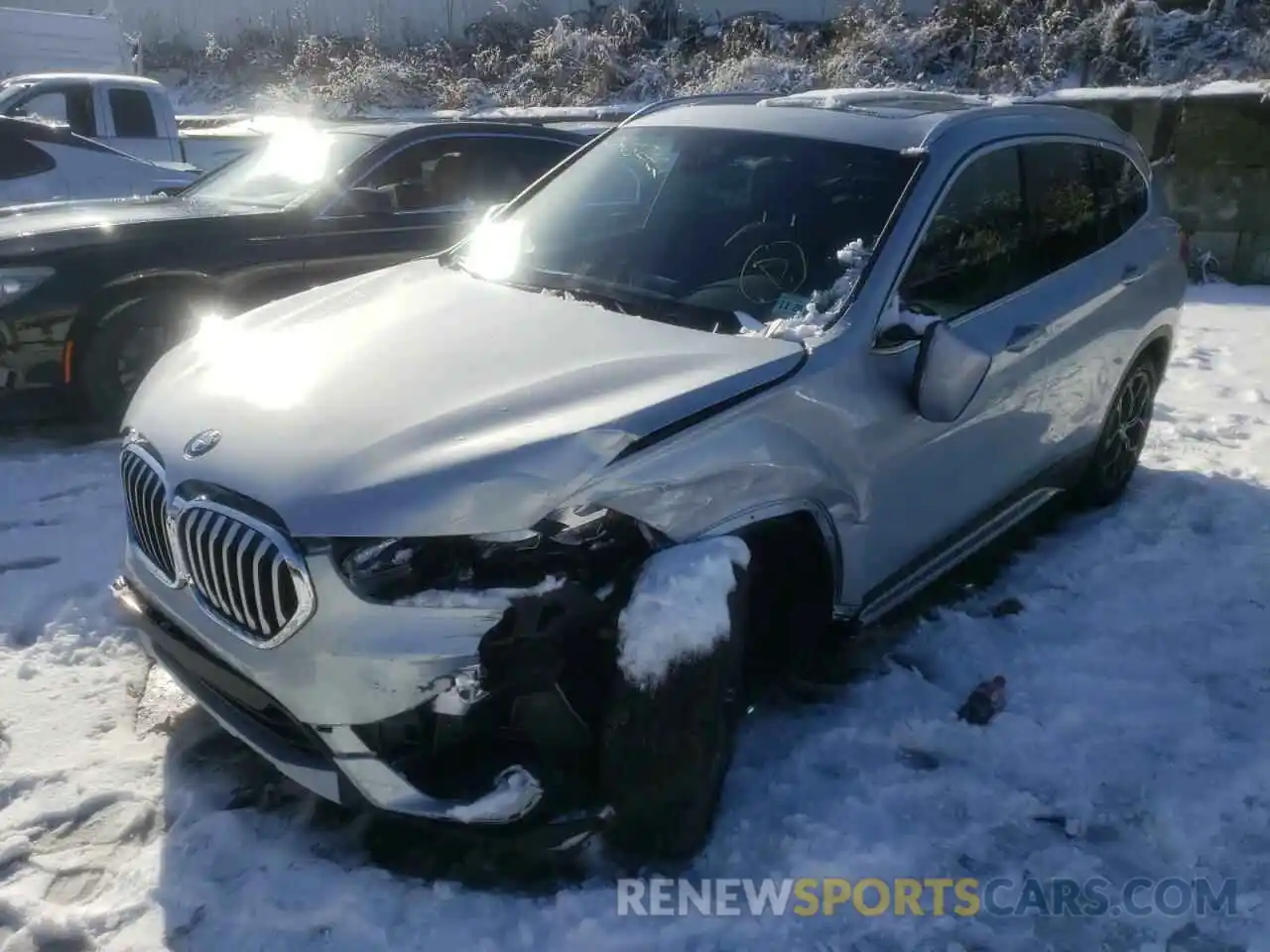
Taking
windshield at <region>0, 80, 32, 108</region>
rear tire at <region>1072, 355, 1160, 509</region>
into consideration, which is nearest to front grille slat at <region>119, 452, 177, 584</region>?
rear tire at <region>1072, 355, 1160, 509</region>

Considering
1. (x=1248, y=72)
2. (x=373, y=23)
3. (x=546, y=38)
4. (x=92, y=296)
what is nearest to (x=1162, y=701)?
(x=92, y=296)

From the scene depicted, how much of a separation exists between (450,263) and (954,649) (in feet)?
7.30

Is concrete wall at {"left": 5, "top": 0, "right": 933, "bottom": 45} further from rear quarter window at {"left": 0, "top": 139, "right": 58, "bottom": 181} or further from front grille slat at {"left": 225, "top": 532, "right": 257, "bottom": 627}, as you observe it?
front grille slat at {"left": 225, "top": 532, "right": 257, "bottom": 627}

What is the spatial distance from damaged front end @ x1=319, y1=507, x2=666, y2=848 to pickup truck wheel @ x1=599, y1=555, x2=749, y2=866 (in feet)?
0.20

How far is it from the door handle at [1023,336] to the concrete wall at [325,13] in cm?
1500

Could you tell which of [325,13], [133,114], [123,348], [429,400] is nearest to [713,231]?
[429,400]

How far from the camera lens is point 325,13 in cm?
2133

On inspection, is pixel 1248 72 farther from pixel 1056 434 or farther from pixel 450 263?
pixel 450 263

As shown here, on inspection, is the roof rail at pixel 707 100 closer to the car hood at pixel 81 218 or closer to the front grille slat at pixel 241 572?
the front grille slat at pixel 241 572

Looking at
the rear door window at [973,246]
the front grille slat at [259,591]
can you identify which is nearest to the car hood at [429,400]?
the front grille slat at [259,591]

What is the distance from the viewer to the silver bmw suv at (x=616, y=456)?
7.83 ft

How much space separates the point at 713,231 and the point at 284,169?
375cm

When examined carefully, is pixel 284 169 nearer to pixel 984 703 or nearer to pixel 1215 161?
pixel 984 703

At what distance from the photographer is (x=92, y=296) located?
5.23 metres
